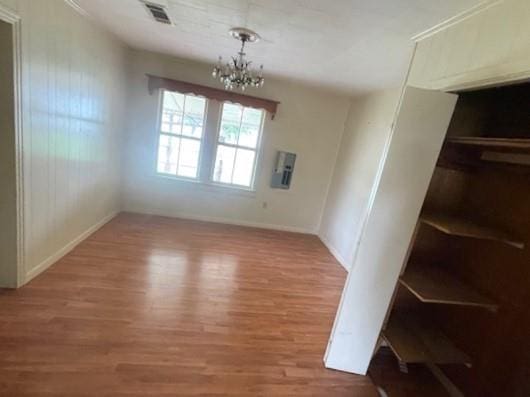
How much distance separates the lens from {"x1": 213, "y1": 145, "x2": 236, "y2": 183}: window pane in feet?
15.6

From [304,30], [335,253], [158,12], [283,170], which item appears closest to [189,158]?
[283,170]

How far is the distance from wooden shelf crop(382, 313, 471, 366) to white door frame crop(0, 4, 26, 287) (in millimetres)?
2983

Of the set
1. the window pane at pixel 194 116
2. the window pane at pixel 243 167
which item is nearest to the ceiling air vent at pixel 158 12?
the window pane at pixel 194 116

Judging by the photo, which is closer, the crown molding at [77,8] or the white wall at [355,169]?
the crown molding at [77,8]

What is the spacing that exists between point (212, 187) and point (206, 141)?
0.79 meters

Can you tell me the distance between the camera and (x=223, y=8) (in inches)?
84.4

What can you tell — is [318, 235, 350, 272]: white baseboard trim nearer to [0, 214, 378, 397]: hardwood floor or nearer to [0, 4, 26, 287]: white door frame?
[0, 214, 378, 397]: hardwood floor

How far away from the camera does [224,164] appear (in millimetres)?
4828

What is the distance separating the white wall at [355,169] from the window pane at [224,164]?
186 cm

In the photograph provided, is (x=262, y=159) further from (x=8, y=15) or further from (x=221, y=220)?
(x=8, y=15)

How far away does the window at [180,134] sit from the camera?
4.52 meters

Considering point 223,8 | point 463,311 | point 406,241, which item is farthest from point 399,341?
point 223,8

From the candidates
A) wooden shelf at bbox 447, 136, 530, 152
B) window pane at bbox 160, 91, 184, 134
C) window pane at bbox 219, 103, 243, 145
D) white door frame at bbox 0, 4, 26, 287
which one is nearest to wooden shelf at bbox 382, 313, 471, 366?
wooden shelf at bbox 447, 136, 530, 152

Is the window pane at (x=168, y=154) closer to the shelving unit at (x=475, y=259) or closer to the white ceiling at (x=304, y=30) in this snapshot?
the white ceiling at (x=304, y=30)
